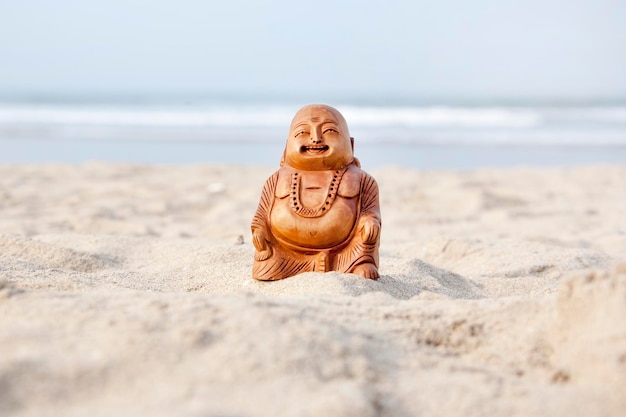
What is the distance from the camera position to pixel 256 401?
197 cm

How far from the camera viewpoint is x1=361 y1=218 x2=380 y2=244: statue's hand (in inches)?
136

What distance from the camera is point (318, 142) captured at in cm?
359

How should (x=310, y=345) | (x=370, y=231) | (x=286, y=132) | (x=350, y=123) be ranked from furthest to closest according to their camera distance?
(x=350, y=123)
(x=286, y=132)
(x=370, y=231)
(x=310, y=345)

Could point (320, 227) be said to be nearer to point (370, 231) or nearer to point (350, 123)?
point (370, 231)

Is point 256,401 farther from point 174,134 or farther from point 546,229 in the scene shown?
point 174,134

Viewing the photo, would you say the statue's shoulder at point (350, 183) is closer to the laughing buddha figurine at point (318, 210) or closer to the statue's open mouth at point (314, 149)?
the laughing buddha figurine at point (318, 210)

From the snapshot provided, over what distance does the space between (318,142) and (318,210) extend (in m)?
0.33

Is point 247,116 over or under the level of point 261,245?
under

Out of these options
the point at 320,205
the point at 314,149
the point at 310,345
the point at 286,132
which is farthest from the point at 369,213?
the point at 286,132

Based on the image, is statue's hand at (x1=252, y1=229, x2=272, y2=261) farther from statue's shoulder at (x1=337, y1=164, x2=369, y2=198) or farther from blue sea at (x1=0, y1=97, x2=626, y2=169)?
blue sea at (x1=0, y1=97, x2=626, y2=169)

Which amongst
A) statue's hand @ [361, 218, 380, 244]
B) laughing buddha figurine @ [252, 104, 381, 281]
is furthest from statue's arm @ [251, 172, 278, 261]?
statue's hand @ [361, 218, 380, 244]

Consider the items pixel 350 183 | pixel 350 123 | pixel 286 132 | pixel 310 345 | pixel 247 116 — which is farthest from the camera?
pixel 247 116

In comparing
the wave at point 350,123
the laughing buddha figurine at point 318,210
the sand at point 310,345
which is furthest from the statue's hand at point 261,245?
the wave at point 350,123

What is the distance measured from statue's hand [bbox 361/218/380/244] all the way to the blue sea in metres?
7.46
